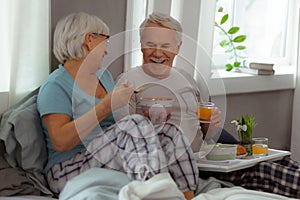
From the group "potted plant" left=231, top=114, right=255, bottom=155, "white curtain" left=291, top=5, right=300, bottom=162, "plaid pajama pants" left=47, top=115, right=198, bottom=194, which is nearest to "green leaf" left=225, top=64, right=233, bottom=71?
"white curtain" left=291, top=5, right=300, bottom=162

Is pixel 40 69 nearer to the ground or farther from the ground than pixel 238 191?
farther from the ground

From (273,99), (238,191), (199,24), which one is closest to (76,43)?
(238,191)

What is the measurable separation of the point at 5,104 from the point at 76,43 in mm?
338

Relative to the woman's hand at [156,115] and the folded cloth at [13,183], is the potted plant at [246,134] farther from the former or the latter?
the folded cloth at [13,183]

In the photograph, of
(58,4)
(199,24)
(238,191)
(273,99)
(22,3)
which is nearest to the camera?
(238,191)

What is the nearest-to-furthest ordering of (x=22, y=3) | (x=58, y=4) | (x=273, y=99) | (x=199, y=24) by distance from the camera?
1. (x=22, y=3)
2. (x=58, y=4)
3. (x=199, y=24)
4. (x=273, y=99)

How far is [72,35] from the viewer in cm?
205

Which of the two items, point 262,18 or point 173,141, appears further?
point 262,18

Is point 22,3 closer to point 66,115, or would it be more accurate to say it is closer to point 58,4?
point 58,4

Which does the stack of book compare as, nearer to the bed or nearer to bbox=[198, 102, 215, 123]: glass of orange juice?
bbox=[198, 102, 215, 123]: glass of orange juice

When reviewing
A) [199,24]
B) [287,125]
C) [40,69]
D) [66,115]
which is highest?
[199,24]

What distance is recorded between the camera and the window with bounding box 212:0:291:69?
11.1 ft

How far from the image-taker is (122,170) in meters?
1.99

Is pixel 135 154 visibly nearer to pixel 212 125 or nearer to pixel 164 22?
pixel 212 125
